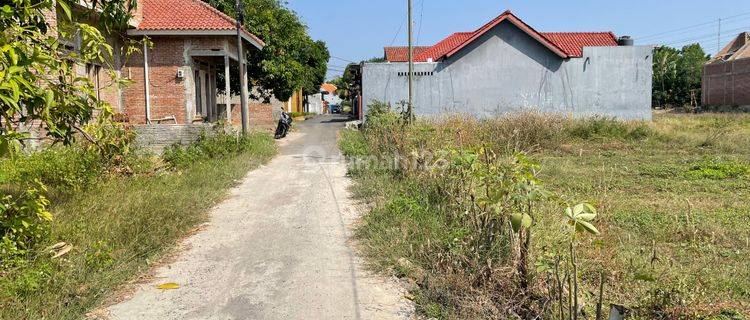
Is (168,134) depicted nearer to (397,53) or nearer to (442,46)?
(442,46)

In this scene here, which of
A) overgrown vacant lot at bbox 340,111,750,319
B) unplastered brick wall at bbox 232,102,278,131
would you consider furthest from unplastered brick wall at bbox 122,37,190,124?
unplastered brick wall at bbox 232,102,278,131

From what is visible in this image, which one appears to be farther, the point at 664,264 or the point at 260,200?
the point at 260,200

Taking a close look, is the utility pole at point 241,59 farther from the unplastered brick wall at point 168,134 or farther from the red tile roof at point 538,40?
the red tile roof at point 538,40

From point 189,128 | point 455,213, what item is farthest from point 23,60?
point 189,128

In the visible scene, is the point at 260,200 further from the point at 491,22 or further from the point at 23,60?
the point at 491,22

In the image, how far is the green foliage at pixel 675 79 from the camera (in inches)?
2195

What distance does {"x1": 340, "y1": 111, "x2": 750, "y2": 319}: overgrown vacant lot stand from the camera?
405 centimetres

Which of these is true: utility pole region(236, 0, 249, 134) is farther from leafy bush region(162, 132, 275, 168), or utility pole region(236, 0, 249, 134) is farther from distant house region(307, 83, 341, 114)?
distant house region(307, 83, 341, 114)

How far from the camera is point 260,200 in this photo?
29.1ft

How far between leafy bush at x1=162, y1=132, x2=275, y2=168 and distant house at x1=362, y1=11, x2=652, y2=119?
34.7 ft

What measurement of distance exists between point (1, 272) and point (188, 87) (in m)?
13.3

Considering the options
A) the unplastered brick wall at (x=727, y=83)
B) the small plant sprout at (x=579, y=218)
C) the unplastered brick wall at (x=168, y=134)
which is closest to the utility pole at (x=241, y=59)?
the unplastered brick wall at (x=168, y=134)

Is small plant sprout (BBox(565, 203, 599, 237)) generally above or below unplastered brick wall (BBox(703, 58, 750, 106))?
below

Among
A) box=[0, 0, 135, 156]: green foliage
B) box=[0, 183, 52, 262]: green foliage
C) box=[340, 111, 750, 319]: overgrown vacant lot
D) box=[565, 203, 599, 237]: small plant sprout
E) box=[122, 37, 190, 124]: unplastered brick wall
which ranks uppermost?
box=[122, 37, 190, 124]: unplastered brick wall
